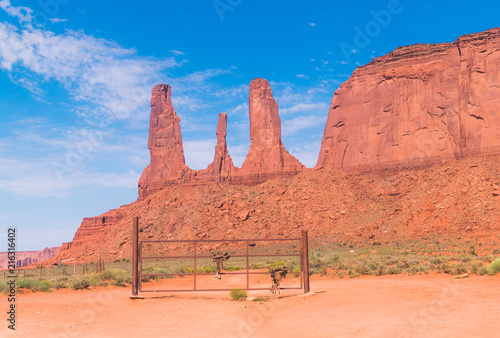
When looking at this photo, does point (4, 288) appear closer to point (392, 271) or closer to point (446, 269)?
point (392, 271)

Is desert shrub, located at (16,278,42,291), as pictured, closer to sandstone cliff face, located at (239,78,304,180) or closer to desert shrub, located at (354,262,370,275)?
desert shrub, located at (354,262,370,275)

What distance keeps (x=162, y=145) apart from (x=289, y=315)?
90.1m

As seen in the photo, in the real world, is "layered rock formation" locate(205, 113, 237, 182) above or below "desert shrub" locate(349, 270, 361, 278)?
above

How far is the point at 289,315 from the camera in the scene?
Answer: 38.9 ft

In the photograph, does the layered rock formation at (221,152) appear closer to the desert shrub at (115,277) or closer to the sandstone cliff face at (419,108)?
the sandstone cliff face at (419,108)

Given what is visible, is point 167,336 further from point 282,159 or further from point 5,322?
point 282,159

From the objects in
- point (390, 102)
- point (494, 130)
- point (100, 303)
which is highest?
point (390, 102)

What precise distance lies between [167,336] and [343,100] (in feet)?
255

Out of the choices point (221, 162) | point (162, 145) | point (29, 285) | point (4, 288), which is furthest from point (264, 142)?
point (4, 288)

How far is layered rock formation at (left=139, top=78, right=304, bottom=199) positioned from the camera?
86.8 meters

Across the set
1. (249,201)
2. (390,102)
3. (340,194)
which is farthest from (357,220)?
(390,102)

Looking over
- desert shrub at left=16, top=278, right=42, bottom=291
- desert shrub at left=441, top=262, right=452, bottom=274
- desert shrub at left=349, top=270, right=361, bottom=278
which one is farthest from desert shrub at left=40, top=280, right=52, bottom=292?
desert shrub at left=441, top=262, right=452, bottom=274

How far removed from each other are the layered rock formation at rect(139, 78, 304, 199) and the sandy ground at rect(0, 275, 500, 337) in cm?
6927

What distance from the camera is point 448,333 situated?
27.5ft
